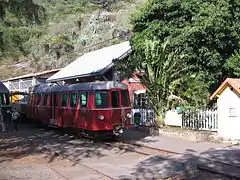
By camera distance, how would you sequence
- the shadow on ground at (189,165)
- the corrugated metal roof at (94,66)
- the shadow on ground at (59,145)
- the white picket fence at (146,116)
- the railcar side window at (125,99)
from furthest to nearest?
the corrugated metal roof at (94,66) → the white picket fence at (146,116) → the railcar side window at (125,99) → the shadow on ground at (59,145) → the shadow on ground at (189,165)

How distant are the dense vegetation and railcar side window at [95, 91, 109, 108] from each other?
14.4 ft

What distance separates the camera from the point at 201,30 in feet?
76.1

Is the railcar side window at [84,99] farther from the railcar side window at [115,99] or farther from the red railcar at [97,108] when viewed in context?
the railcar side window at [115,99]

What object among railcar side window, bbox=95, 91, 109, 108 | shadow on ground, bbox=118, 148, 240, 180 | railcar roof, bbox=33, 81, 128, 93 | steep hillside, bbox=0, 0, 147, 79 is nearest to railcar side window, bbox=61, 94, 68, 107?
railcar roof, bbox=33, 81, 128, 93

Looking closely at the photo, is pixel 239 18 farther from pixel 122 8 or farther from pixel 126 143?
pixel 122 8

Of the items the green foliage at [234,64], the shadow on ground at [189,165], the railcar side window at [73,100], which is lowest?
the shadow on ground at [189,165]

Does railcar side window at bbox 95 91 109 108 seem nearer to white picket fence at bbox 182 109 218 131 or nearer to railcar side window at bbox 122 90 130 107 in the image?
railcar side window at bbox 122 90 130 107

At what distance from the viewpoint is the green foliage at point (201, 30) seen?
923 inches

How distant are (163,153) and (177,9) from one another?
12899 millimetres

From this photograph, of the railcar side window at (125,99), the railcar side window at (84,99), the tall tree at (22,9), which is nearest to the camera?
the tall tree at (22,9)

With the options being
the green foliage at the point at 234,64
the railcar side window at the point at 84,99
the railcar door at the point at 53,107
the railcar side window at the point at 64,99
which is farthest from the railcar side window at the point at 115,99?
the green foliage at the point at 234,64

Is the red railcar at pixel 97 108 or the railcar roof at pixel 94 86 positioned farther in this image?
the railcar roof at pixel 94 86

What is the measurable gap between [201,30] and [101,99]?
857cm

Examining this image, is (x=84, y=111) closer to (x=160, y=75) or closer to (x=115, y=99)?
(x=115, y=99)
